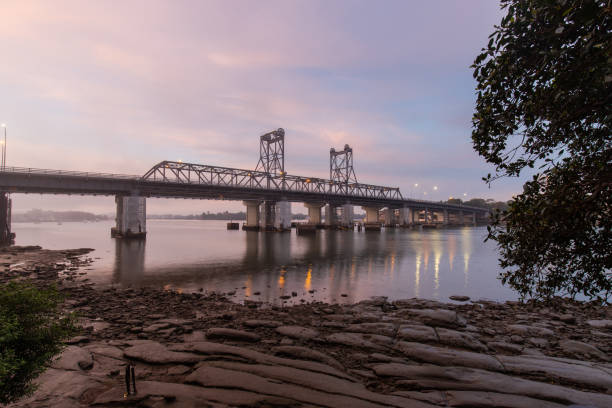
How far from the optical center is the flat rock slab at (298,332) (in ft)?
30.3

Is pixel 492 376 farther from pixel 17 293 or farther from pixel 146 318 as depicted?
pixel 146 318

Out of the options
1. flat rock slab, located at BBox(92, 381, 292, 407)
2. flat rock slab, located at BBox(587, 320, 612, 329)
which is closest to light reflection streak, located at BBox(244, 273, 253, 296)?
flat rock slab, located at BBox(92, 381, 292, 407)

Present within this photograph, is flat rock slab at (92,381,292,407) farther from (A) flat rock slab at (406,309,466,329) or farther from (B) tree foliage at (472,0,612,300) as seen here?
(A) flat rock slab at (406,309,466,329)

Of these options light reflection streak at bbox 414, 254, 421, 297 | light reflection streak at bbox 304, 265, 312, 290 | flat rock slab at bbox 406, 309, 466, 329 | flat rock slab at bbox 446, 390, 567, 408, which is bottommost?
light reflection streak at bbox 414, 254, 421, 297

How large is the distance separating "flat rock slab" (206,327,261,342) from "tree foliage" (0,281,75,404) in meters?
4.80

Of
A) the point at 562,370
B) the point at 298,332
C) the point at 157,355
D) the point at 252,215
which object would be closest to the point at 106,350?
the point at 157,355

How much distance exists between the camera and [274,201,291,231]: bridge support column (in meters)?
91.7

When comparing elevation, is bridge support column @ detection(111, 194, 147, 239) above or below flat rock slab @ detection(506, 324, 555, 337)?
above

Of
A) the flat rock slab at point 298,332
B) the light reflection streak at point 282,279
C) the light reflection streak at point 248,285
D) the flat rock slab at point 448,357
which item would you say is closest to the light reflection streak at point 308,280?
the light reflection streak at point 282,279

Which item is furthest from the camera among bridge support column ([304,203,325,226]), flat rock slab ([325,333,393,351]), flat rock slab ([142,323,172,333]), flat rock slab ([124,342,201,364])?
bridge support column ([304,203,325,226])

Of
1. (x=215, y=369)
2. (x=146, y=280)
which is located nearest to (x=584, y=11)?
(x=215, y=369)

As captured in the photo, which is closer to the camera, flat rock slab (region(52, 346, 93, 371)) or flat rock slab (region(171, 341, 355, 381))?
flat rock slab (region(52, 346, 93, 371))

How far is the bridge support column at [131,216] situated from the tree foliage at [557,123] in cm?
6390

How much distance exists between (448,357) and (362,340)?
2.42m
